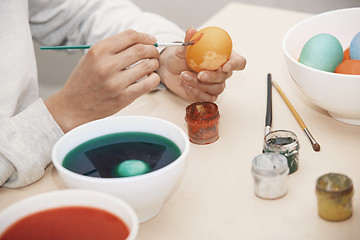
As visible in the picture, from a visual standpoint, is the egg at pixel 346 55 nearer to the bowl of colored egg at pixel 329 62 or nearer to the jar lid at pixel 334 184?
the bowl of colored egg at pixel 329 62

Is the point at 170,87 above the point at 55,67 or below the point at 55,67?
above

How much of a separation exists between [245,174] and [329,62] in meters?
0.29

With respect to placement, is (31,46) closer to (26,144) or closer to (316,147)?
(26,144)

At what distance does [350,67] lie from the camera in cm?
86

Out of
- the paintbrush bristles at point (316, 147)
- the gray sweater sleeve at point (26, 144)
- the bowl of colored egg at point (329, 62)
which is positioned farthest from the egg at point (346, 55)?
the gray sweater sleeve at point (26, 144)

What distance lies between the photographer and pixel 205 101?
0.95 m

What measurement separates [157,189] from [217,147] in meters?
0.27

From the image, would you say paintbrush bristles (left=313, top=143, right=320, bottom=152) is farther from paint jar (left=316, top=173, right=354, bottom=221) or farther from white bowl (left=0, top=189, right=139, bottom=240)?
white bowl (left=0, top=189, right=139, bottom=240)

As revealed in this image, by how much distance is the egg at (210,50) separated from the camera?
91cm

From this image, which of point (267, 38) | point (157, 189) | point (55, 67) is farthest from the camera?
point (55, 67)

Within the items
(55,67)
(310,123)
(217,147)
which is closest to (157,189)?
(217,147)

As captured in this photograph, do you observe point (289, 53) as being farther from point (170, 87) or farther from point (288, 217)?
point (288, 217)

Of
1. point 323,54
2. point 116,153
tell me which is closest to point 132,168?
point 116,153

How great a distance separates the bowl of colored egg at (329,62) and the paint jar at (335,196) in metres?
0.22
